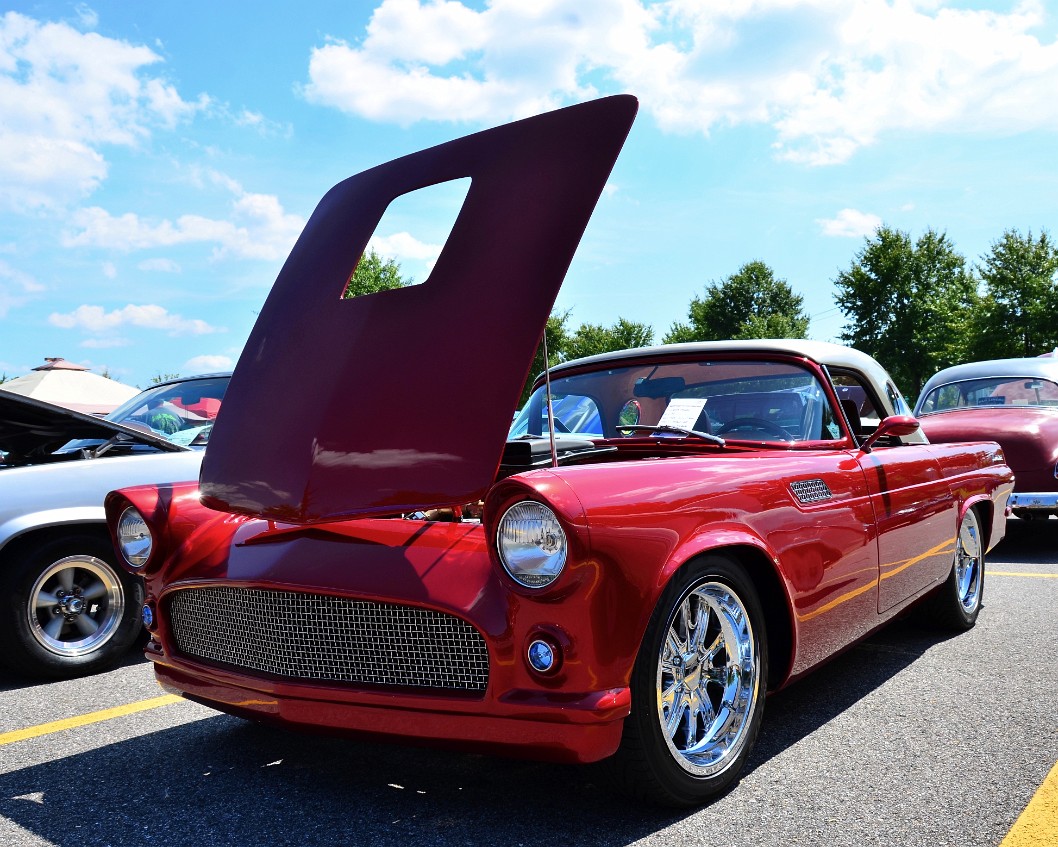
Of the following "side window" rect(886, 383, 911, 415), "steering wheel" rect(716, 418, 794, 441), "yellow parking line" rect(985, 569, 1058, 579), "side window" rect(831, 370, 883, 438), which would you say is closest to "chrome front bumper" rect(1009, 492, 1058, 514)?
"yellow parking line" rect(985, 569, 1058, 579)

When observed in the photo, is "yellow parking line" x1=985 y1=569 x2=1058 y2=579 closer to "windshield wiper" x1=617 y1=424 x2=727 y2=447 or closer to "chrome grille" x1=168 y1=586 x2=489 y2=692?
"windshield wiper" x1=617 y1=424 x2=727 y2=447

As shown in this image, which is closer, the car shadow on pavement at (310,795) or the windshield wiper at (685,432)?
the car shadow on pavement at (310,795)

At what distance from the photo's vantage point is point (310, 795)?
2631mm

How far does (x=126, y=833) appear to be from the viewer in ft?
7.82

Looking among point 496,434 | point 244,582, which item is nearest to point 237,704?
point 244,582

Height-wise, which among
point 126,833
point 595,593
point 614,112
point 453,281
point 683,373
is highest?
point 614,112

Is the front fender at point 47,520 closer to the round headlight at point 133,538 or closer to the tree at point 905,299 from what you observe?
the round headlight at point 133,538

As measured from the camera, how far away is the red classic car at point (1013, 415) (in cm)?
762

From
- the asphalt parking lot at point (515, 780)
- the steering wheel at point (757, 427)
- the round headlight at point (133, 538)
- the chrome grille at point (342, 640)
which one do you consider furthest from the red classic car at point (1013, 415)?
the round headlight at point (133, 538)

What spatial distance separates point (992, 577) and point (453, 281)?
5207 mm

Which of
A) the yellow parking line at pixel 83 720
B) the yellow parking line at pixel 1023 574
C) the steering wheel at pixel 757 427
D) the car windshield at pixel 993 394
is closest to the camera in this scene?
the yellow parking line at pixel 83 720

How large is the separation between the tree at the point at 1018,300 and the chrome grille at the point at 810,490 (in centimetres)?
3000

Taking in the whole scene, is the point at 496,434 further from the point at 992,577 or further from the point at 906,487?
the point at 992,577

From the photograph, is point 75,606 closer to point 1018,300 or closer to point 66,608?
point 66,608
